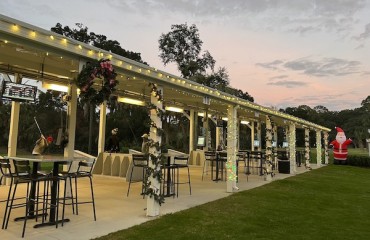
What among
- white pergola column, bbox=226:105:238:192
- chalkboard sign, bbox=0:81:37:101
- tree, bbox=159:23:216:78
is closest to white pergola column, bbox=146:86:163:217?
chalkboard sign, bbox=0:81:37:101

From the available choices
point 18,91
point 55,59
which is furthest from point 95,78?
point 18,91

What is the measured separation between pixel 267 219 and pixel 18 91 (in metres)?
4.53

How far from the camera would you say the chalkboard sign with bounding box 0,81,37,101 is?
4492 millimetres

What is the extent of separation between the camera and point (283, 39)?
14984 mm

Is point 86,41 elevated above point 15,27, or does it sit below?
A: above

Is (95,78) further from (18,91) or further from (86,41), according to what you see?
(86,41)

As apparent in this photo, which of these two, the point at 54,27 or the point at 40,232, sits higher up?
the point at 54,27

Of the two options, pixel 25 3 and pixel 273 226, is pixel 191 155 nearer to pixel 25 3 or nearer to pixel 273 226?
pixel 25 3

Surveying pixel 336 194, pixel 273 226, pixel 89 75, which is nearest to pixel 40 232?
pixel 89 75

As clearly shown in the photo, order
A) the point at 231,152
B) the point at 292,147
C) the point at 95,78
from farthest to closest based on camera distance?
the point at 292,147, the point at 231,152, the point at 95,78

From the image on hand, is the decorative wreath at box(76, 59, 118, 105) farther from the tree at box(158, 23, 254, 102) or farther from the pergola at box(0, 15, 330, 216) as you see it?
the tree at box(158, 23, 254, 102)

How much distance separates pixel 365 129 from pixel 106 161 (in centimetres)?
5134

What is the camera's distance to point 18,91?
461cm

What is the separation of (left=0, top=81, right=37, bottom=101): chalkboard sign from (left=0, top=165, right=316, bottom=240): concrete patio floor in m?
1.83
